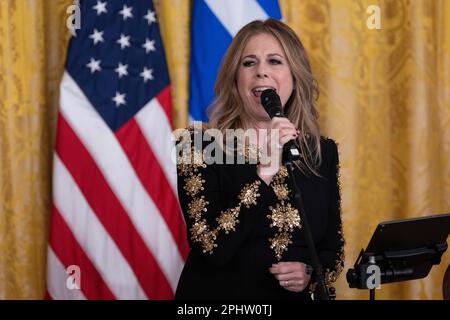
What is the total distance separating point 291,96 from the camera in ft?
8.27

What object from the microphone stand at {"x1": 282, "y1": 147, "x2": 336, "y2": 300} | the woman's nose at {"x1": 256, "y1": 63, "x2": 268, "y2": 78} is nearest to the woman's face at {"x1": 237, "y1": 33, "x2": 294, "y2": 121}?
the woman's nose at {"x1": 256, "y1": 63, "x2": 268, "y2": 78}

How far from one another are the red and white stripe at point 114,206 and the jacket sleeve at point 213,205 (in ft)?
3.17

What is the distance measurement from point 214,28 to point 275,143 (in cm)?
149

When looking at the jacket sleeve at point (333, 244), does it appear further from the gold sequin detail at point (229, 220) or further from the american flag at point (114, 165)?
the american flag at point (114, 165)

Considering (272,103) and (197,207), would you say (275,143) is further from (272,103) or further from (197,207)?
(197,207)

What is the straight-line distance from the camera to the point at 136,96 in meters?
3.21

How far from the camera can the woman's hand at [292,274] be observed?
2176mm

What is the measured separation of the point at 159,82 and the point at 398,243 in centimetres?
164

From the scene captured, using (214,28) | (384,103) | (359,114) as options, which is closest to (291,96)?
(214,28)

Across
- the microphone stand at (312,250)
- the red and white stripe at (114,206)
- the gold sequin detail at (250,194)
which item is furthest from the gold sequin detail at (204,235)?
the red and white stripe at (114,206)
